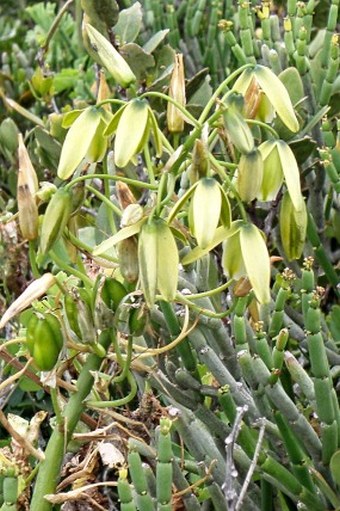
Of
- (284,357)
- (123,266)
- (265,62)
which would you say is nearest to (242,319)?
(284,357)

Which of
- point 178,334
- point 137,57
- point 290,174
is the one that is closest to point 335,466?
point 178,334

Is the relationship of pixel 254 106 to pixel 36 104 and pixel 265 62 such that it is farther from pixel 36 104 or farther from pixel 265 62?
pixel 36 104

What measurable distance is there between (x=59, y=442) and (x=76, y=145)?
30 centimetres

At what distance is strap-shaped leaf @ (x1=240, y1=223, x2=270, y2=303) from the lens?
35.2 inches

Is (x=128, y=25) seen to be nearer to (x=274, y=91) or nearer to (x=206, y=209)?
(x=274, y=91)

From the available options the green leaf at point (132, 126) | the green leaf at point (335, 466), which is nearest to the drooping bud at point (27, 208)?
the green leaf at point (132, 126)

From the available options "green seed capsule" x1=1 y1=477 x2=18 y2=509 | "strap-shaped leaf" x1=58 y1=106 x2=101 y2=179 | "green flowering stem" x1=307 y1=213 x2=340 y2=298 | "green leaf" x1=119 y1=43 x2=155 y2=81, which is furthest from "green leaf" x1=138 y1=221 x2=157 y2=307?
"green leaf" x1=119 y1=43 x2=155 y2=81

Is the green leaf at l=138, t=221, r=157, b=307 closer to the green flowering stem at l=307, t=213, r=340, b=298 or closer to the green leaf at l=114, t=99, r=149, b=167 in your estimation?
the green leaf at l=114, t=99, r=149, b=167

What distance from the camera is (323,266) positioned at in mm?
1541

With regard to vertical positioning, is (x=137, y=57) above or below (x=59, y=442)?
above

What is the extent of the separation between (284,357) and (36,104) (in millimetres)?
1403

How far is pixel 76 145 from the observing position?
3.09 feet

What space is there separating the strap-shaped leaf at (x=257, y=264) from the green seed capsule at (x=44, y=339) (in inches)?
7.8

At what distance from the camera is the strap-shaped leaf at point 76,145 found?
94 cm
